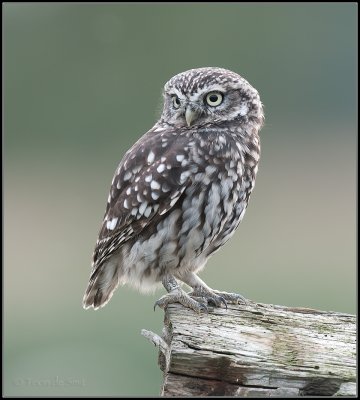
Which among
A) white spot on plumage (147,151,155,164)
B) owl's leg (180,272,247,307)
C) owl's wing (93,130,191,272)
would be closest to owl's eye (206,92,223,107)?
owl's wing (93,130,191,272)


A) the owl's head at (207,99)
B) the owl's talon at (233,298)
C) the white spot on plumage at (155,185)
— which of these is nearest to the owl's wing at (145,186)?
the white spot on plumage at (155,185)

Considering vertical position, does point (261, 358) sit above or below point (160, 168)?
below

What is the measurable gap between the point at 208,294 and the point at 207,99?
862 mm

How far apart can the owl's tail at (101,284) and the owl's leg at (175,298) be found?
29 cm

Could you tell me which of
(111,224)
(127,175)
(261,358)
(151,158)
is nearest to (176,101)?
(151,158)

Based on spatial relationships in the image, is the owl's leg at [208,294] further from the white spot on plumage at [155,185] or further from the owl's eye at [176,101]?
the owl's eye at [176,101]

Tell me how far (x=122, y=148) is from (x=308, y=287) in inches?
142

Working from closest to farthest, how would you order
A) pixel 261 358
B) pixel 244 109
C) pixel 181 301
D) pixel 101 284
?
pixel 261 358 < pixel 181 301 < pixel 244 109 < pixel 101 284

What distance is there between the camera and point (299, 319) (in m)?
3.77

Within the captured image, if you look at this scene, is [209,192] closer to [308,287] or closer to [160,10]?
[308,287]

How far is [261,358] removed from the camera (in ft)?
11.3

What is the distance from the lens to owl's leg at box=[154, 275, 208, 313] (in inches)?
164

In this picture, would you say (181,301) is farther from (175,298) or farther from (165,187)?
(165,187)

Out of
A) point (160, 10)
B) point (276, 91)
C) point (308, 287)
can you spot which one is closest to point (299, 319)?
point (308, 287)
